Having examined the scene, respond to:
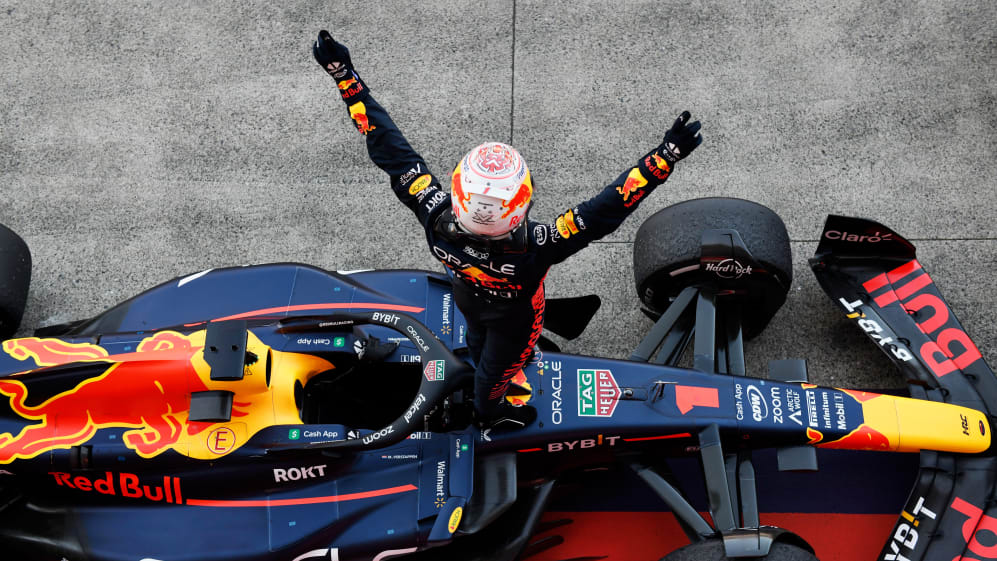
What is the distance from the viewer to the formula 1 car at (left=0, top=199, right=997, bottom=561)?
11.2 feet

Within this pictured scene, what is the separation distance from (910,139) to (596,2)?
2.17 meters

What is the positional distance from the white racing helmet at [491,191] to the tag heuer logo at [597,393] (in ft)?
3.72

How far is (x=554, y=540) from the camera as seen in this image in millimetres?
4008

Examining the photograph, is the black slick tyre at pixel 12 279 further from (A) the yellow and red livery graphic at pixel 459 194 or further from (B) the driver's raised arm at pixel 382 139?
(A) the yellow and red livery graphic at pixel 459 194

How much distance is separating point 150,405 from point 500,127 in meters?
2.71

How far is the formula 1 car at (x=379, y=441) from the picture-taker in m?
3.41

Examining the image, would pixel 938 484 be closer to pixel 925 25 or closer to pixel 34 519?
pixel 925 25

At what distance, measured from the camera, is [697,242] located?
3.93m

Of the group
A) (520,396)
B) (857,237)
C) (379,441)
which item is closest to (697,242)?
(857,237)

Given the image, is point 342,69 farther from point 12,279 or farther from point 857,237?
point 857,237

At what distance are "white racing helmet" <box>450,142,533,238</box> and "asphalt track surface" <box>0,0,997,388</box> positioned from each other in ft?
6.93

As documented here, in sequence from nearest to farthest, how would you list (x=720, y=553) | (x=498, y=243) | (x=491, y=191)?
(x=491, y=191)
(x=498, y=243)
(x=720, y=553)

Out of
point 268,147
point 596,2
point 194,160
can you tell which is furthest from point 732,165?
point 194,160

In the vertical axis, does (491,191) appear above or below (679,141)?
below
